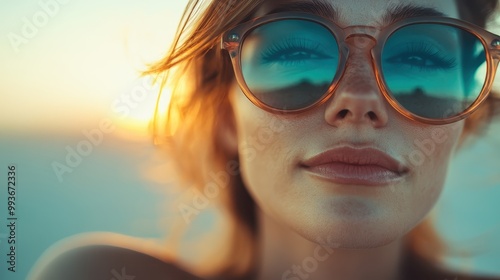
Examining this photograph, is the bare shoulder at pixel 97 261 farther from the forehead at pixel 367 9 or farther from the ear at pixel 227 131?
the forehead at pixel 367 9

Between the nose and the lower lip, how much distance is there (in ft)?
0.30

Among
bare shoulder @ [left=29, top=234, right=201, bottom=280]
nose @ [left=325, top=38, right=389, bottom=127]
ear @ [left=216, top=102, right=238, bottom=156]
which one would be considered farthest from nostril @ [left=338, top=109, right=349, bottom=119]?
bare shoulder @ [left=29, top=234, right=201, bottom=280]

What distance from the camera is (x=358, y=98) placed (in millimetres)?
1149

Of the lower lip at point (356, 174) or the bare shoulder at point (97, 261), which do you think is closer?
the lower lip at point (356, 174)

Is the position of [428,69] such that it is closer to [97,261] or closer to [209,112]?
[209,112]

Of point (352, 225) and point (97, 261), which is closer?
point (352, 225)

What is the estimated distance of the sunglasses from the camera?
115 cm

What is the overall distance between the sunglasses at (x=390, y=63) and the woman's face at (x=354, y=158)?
26mm

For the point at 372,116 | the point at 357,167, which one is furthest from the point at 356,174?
the point at 372,116

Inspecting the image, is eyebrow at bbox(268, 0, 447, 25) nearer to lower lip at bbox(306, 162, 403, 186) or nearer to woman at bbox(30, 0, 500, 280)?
woman at bbox(30, 0, 500, 280)

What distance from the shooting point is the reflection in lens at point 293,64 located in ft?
3.76

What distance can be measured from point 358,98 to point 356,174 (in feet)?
0.53

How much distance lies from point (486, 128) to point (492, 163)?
9 centimetres

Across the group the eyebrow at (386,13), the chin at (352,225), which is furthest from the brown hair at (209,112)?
the chin at (352,225)
